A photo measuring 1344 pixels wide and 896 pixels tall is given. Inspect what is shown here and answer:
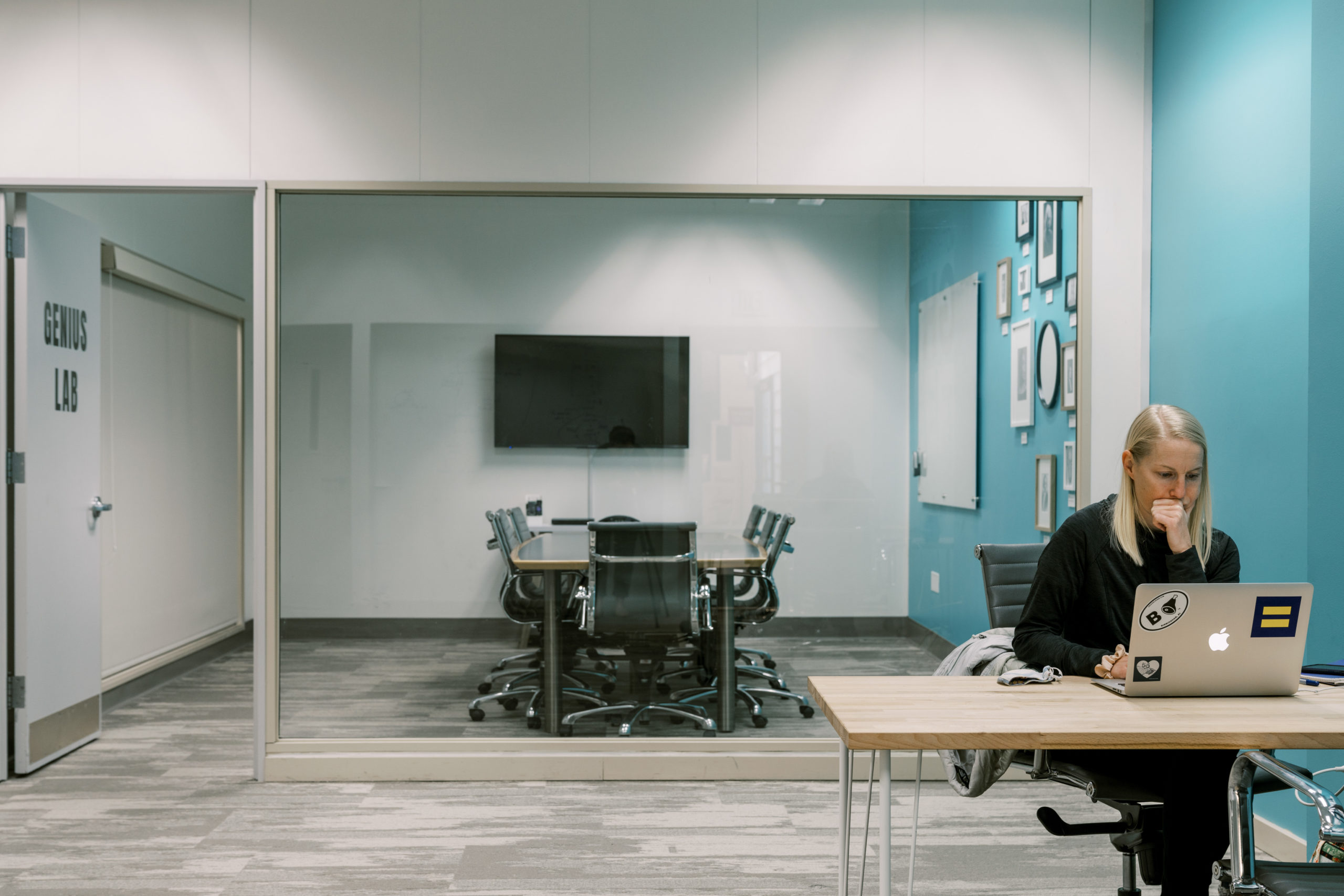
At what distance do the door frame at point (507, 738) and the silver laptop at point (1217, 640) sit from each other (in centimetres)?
197

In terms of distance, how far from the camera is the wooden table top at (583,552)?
3680 millimetres

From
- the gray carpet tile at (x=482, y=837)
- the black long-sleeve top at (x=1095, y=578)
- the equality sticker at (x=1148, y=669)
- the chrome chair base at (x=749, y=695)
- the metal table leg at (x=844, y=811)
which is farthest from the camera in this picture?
the chrome chair base at (x=749, y=695)

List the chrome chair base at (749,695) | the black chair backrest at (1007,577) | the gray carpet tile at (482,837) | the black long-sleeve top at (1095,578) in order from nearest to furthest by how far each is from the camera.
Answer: the black long-sleeve top at (1095,578) → the black chair backrest at (1007,577) → the gray carpet tile at (482,837) → the chrome chair base at (749,695)

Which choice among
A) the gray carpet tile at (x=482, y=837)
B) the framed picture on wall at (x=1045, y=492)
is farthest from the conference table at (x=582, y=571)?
the framed picture on wall at (x=1045, y=492)

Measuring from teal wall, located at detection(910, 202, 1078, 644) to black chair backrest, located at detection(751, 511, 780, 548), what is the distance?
1.84 feet

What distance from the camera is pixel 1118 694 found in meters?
1.77

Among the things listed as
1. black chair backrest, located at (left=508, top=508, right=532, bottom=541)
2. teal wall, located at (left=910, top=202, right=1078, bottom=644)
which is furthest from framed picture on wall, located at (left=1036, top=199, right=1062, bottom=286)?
black chair backrest, located at (left=508, top=508, right=532, bottom=541)

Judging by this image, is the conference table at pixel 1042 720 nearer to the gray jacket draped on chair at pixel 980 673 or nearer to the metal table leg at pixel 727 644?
the gray jacket draped on chair at pixel 980 673

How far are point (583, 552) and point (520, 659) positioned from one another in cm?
51

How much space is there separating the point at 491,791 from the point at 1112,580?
2.38m

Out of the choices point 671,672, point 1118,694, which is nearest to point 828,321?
point 671,672

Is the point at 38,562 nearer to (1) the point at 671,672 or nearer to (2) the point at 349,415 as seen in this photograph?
(2) the point at 349,415

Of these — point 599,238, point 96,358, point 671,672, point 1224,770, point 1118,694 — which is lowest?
point 671,672

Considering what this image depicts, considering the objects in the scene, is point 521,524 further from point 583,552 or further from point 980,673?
point 980,673
